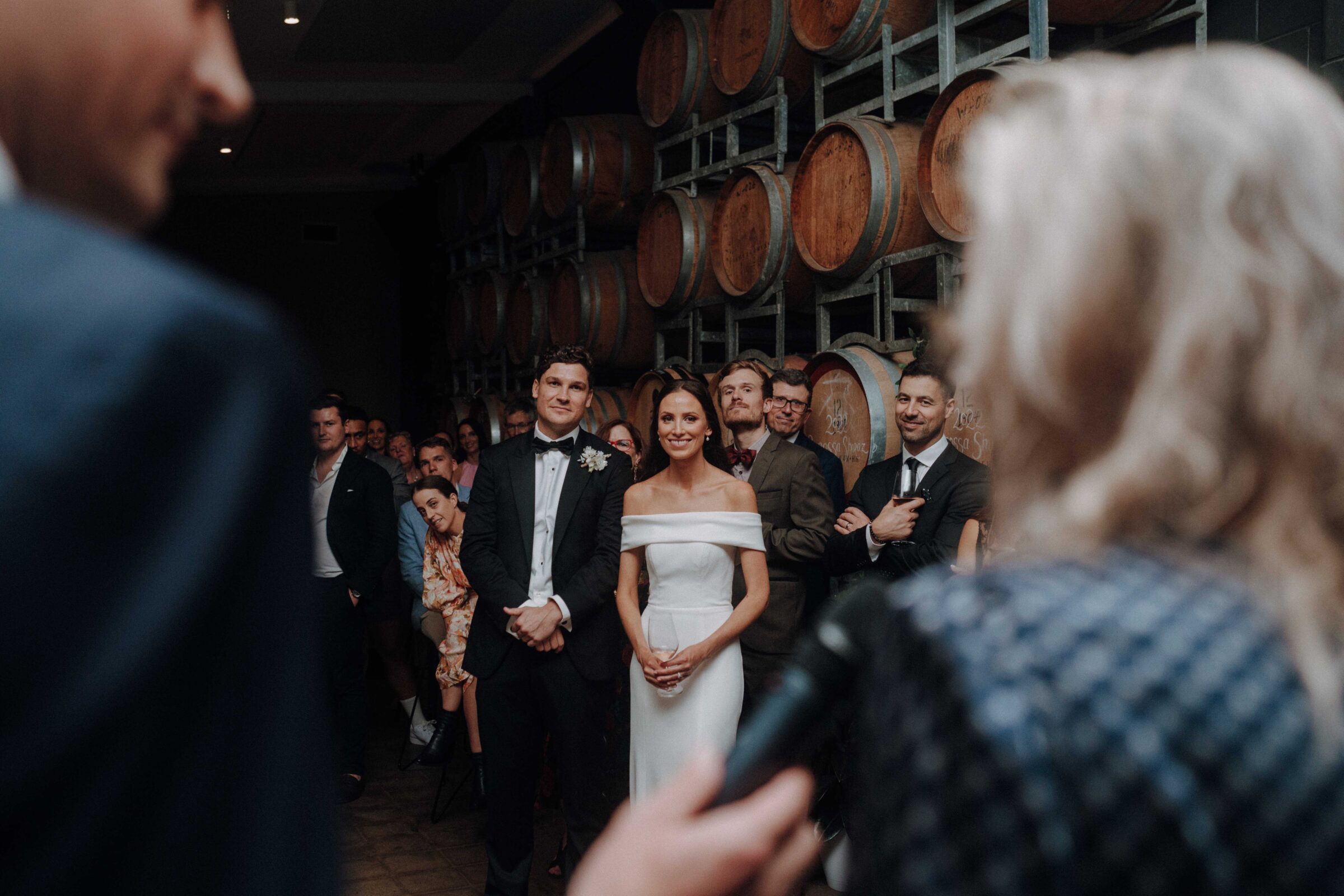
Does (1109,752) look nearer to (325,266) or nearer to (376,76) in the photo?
(376,76)

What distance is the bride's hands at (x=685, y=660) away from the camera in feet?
12.0

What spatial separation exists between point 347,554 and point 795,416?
2402 millimetres

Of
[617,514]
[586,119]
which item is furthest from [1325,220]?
[586,119]

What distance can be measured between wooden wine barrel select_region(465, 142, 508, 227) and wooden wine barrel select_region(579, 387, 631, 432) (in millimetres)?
3114

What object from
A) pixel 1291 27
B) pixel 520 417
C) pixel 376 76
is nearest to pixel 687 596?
pixel 1291 27

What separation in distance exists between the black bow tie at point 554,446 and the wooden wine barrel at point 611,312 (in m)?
3.00

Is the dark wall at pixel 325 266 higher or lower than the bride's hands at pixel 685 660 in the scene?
higher

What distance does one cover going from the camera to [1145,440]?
2.14ft

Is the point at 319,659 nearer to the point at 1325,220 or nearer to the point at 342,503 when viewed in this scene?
the point at 1325,220

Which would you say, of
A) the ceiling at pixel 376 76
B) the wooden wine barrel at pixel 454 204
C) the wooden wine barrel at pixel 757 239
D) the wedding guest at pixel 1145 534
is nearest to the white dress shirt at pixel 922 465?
the wooden wine barrel at pixel 757 239

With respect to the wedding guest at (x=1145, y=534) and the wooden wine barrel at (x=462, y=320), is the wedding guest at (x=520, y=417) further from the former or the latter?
the wedding guest at (x=1145, y=534)

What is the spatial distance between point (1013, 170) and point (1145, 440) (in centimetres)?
20

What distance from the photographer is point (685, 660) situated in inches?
144

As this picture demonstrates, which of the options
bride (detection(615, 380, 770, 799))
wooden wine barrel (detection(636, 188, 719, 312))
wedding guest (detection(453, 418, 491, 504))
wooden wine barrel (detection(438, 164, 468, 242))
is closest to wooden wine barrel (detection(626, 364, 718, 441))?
wooden wine barrel (detection(636, 188, 719, 312))
